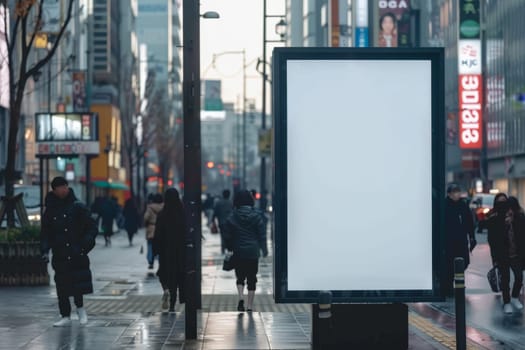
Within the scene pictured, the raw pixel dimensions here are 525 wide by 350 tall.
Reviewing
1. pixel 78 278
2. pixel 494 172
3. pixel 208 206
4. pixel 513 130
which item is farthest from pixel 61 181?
pixel 494 172

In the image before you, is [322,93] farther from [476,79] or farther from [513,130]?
[513,130]

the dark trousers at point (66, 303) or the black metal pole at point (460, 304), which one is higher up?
the black metal pole at point (460, 304)

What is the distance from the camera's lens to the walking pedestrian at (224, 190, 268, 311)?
18250 millimetres

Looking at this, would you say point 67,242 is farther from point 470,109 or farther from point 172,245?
point 470,109

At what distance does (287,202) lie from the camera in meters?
12.2

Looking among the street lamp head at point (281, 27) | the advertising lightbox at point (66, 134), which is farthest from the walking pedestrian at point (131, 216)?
the street lamp head at point (281, 27)

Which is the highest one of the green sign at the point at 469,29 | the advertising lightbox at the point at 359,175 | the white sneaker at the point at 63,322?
the green sign at the point at 469,29

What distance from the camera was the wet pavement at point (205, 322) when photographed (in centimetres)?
1412

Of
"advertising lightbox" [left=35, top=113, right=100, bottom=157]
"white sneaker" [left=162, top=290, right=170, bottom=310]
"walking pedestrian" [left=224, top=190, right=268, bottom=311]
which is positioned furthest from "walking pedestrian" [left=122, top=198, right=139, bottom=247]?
"walking pedestrian" [left=224, top=190, right=268, bottom=311]

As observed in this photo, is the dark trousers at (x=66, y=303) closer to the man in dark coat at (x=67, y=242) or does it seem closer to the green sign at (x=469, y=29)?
the man in dark coat at (x=67, y=242)

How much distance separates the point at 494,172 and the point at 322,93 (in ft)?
284

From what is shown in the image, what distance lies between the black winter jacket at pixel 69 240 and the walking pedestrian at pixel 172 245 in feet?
6.72

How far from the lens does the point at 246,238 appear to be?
1828 cm

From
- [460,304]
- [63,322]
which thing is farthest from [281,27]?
[460,304]
